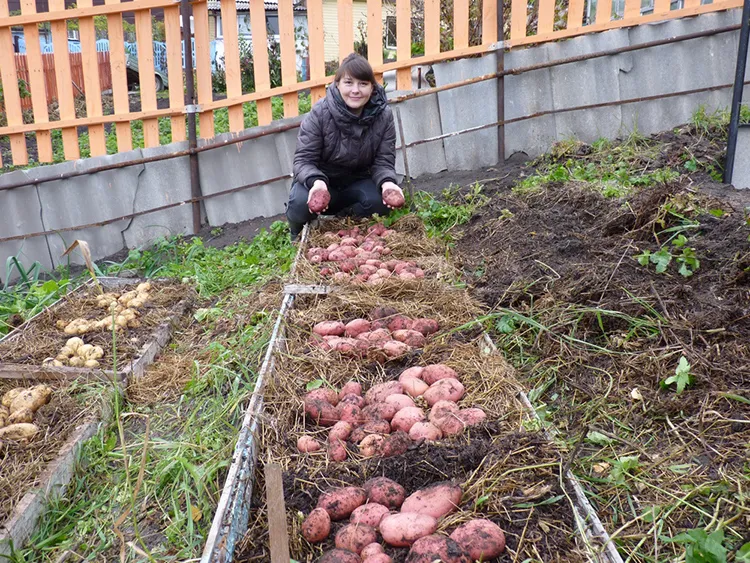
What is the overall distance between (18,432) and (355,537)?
1.59 m

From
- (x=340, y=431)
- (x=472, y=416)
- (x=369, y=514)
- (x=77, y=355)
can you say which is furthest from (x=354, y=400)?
(x=77, y=355)

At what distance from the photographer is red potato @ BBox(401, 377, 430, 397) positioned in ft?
7.00

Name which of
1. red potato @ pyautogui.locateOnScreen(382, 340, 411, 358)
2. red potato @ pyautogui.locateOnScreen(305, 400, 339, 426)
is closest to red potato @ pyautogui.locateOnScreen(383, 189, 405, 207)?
red potato @ pyautogui.locateOnScreen(382, 340, 411, 358)

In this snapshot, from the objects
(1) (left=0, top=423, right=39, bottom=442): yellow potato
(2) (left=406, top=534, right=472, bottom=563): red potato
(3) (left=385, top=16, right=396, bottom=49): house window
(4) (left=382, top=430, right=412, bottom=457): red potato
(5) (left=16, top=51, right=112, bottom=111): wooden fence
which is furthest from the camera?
(3) (left=385, top=16, right=396, bottom=49): house window

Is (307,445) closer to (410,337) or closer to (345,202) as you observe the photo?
(410,337)

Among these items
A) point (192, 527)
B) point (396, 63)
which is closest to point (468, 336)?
point (192, 527)

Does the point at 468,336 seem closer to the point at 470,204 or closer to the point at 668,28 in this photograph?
the point at 470,204

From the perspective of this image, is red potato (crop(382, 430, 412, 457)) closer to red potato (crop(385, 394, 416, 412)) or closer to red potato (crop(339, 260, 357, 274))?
red potato (crop(385, 394, 416, 412))

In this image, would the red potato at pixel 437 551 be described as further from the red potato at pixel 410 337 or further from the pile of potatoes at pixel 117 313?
the pile of potatoes at pixel 117 313

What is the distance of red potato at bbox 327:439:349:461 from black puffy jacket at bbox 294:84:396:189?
282 centimetres

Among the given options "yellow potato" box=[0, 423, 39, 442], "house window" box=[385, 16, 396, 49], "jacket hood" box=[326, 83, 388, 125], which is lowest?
"yellow potato" box=[0, 423, 39, 442]

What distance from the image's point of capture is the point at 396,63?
5461 millimetres

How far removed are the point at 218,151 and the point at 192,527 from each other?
433cm

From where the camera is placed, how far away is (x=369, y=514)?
61.4 inches
